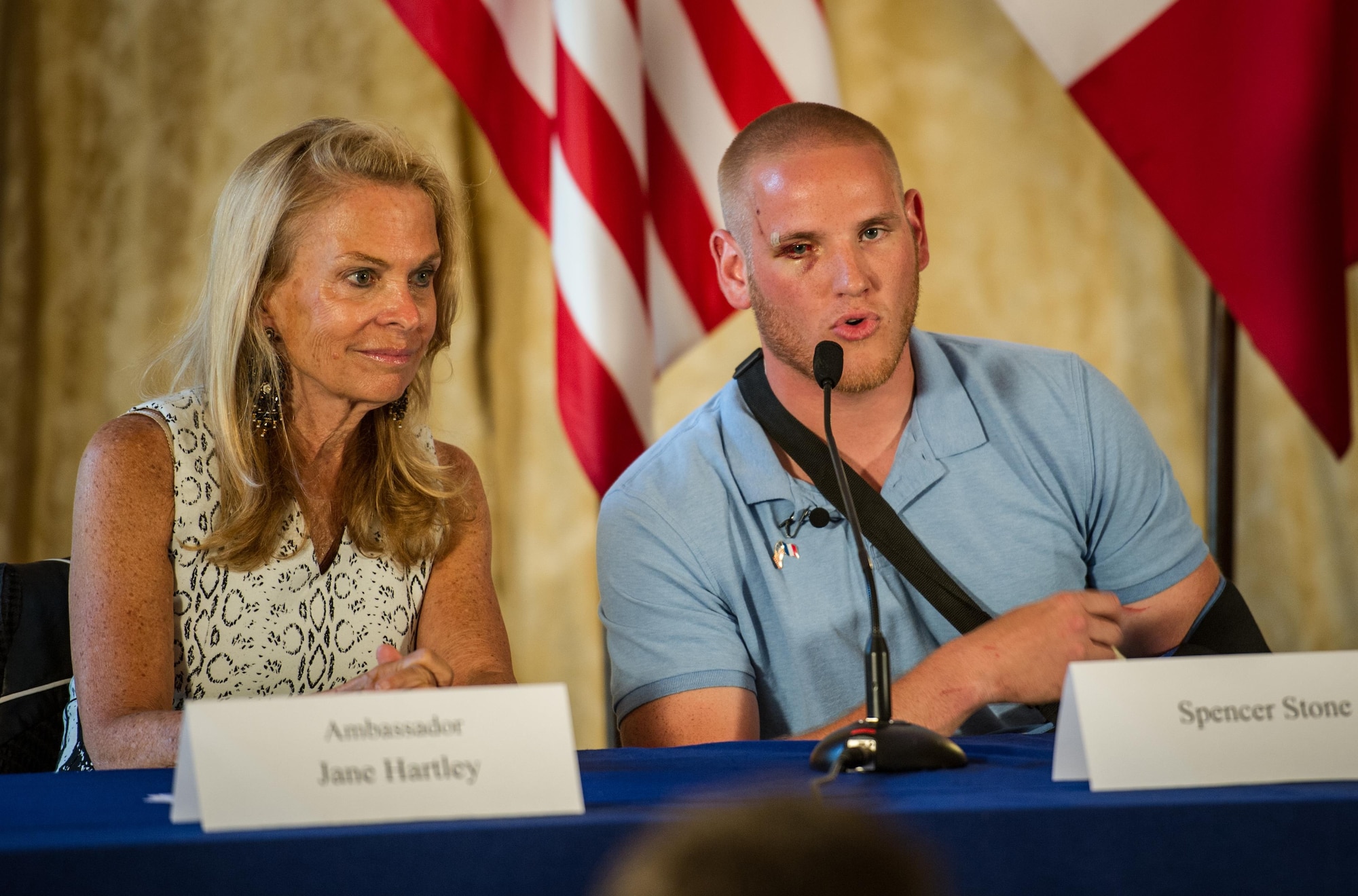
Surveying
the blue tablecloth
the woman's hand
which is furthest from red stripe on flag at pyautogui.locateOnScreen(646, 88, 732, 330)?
the blue tablecloth

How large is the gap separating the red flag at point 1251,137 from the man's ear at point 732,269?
1.02 metres

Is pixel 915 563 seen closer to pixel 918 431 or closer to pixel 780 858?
pixel 918 431

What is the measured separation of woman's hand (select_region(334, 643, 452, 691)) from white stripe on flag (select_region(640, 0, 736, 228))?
1.67 m

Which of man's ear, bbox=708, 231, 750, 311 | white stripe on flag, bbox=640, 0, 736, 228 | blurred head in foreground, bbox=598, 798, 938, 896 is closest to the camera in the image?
blurred head in foreground, bbox=598, 798, 938, 896

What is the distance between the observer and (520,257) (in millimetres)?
3104

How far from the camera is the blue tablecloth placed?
790 mm

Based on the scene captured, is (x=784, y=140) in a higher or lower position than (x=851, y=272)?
higher

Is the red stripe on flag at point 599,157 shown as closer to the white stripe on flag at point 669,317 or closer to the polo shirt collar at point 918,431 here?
the white stripe on flag at point 669,317

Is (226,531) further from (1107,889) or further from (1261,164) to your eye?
(1261,164)

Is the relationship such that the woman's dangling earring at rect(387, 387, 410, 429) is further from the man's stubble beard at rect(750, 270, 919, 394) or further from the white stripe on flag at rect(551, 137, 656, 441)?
the white stripe on flag at rect(551, 137, 656, 441)

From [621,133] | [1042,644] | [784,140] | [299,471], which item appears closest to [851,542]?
[1042,644]

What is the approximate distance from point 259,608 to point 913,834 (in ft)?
3.74

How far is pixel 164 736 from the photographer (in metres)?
1.41

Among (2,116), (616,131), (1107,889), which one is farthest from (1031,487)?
(2,116)
